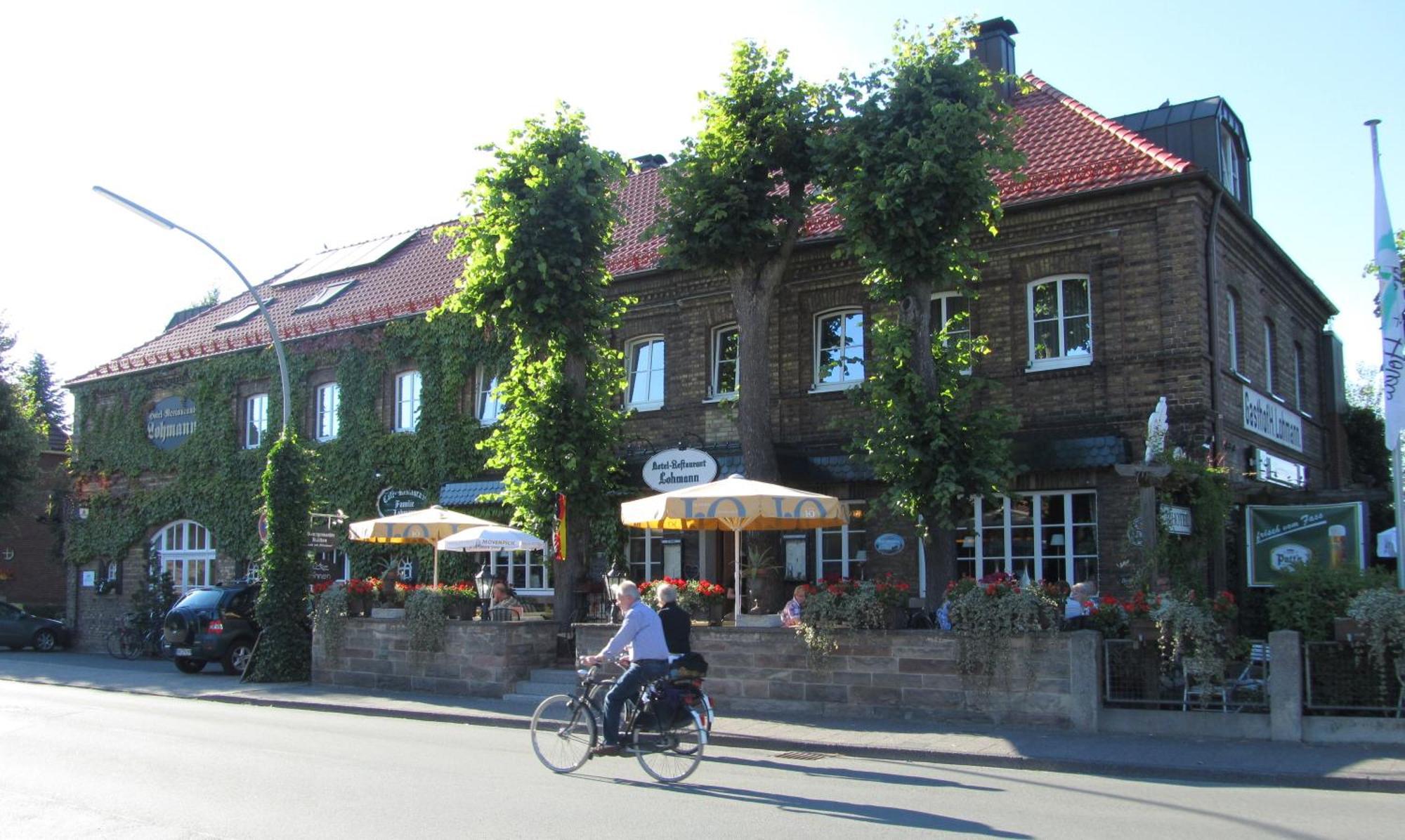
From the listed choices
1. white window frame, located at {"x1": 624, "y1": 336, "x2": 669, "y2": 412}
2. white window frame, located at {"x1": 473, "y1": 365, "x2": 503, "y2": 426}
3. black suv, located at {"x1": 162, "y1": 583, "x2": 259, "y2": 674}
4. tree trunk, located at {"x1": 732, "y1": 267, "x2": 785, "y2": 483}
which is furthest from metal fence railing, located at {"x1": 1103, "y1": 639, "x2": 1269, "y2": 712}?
black suv, located at {"x1": 162, "y1": 583, "x2": 259, "y2": 674}

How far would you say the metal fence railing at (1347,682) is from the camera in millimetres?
11617

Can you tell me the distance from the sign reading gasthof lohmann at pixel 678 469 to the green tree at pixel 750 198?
225 cm

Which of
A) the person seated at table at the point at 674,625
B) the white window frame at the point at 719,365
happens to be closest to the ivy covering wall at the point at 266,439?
the white window frame at the point at 719,365

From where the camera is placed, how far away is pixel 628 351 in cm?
2323

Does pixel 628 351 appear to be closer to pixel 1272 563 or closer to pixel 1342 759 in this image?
pixel 1272 563

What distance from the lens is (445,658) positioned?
1792 centimetres

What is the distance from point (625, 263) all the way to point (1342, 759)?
15731mm

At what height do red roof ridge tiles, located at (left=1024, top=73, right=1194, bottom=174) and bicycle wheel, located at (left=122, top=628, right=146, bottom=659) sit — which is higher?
red roof ridge tiles, located at (left=1024, top=73, right=1194, bottom=174)

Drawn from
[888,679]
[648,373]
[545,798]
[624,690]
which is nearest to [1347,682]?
[888,679]

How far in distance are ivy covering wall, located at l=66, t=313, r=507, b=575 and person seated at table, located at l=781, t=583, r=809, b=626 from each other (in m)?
10.00

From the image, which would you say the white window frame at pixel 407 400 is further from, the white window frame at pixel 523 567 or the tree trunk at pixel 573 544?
the tree trunk at pixel 573 544

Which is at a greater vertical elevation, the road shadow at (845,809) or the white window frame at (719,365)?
the white window frame at (719,365)

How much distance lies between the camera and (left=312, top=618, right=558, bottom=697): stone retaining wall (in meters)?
17.3

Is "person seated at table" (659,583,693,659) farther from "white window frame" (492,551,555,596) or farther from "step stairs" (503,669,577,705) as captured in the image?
"white window frame" (492,551,555,596)
